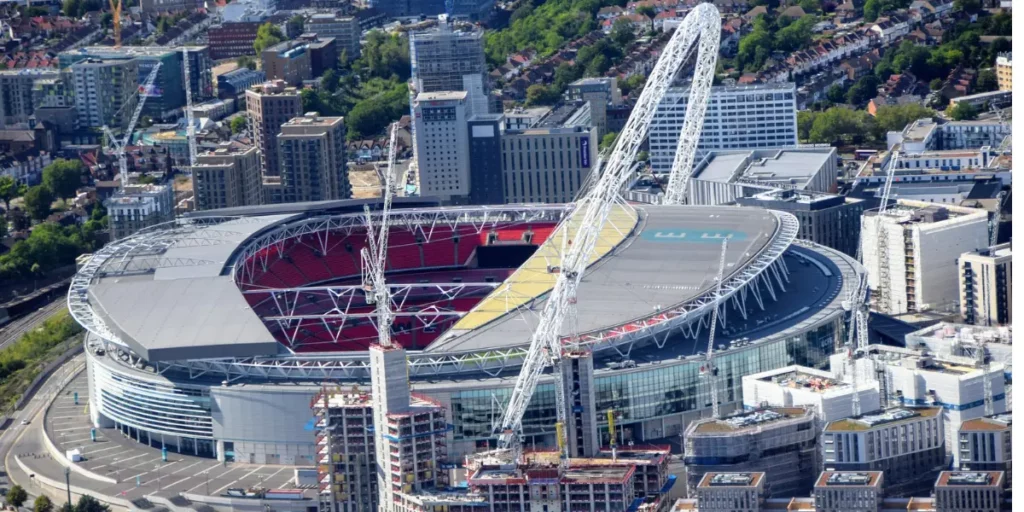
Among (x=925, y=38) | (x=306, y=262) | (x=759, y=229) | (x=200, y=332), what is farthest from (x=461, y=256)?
(x=925, y=38)

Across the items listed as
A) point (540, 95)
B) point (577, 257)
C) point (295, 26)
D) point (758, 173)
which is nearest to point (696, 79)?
point (577, 257)

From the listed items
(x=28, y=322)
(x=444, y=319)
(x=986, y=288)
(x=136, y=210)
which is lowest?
(x=28, y=322)

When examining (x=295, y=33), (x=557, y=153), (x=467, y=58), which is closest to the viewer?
(x=557, y=153)

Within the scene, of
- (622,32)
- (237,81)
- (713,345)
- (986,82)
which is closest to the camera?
(713,345)

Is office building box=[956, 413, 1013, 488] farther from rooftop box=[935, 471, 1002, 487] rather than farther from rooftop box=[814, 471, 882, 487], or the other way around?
rooftop box=[814, 471, 882, 487]

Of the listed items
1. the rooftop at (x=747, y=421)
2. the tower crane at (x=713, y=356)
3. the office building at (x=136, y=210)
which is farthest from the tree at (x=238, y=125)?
the rooftop at (x=747, y=421)

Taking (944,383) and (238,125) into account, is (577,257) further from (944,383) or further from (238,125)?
(238,125)

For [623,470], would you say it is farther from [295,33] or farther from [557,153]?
[295,33]
